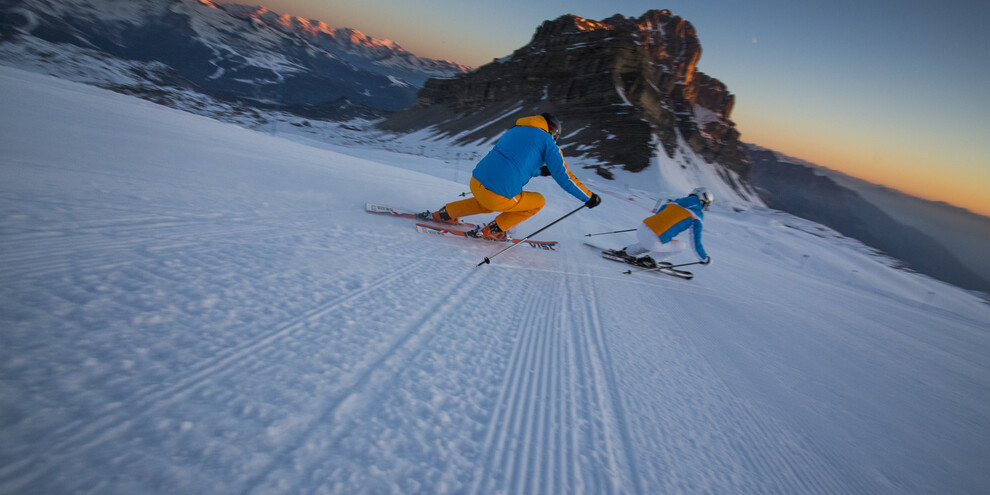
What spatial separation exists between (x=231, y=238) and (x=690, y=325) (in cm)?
426

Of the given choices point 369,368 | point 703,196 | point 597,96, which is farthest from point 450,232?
point 597,96

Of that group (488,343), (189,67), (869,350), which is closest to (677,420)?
(488,343)

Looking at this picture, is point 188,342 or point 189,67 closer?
point 188,342

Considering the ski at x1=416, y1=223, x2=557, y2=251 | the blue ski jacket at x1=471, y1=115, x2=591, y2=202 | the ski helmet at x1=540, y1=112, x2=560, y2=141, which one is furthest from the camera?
the ski at x1=416, y1=223, x2=557, y2=251

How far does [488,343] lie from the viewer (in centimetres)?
228

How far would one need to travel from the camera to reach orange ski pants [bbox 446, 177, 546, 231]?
4.25 m

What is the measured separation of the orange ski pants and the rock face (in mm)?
42426

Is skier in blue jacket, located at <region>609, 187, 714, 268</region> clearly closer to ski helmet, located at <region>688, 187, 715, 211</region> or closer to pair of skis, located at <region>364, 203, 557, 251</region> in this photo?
ski helmet, located at <region>688, 187, 715, 211</region>

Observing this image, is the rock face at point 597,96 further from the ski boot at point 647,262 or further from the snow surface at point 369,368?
the snow surface at point 369,368

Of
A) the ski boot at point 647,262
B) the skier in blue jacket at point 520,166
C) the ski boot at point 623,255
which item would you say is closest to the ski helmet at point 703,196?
the ski boot at point 647,262

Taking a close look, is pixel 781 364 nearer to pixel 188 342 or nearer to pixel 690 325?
pixel 690 325

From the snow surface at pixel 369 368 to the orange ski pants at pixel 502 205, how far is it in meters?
0.66

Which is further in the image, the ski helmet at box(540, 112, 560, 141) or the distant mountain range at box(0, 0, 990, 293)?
the distant mountain range at box(0, 0, 990, 293)

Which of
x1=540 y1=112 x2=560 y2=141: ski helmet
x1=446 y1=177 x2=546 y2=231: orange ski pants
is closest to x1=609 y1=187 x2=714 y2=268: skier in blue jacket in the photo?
x1=446 y1=177 x2=546 y2=231: orange ski pants
